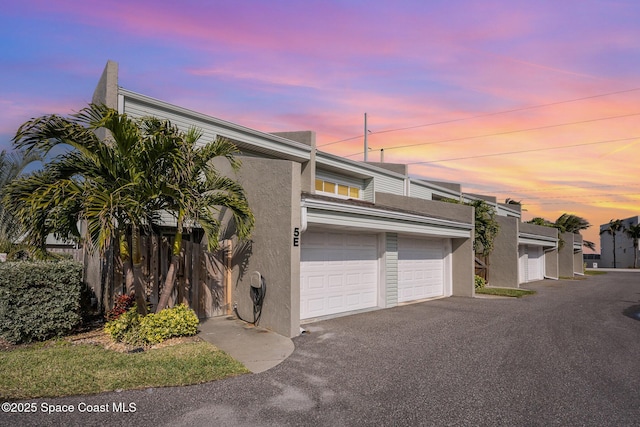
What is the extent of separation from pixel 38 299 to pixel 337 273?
709 centimetres

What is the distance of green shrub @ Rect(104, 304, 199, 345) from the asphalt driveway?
7.64 ft

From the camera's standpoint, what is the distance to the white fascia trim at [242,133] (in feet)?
35.2

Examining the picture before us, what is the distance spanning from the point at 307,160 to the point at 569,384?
11922 millimetres

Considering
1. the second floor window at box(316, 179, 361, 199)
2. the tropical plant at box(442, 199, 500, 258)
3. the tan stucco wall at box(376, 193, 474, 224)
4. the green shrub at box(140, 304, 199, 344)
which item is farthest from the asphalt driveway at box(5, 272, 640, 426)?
the tropical plant at box(442, 199, 500, 258)

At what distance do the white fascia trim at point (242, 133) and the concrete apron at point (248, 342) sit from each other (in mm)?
6090

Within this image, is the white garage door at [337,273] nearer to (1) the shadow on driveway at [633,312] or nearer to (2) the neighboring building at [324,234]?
(2) the neighboring building at [324,234]

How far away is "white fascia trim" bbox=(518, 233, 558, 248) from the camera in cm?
2387

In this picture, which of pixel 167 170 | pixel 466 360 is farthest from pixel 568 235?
pixel 167 170

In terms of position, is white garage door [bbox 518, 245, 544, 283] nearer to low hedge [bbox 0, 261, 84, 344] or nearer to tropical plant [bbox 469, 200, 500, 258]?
tropical plant [bbox 469, 200, 500, 258]

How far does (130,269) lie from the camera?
823 cm

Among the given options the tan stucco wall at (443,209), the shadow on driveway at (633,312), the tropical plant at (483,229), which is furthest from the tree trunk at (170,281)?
the tropical plant at (483,229)

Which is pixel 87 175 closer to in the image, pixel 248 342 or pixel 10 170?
pixel 248 342

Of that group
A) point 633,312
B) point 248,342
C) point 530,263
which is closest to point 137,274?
point 248,342

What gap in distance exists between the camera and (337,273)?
37.2 ft
